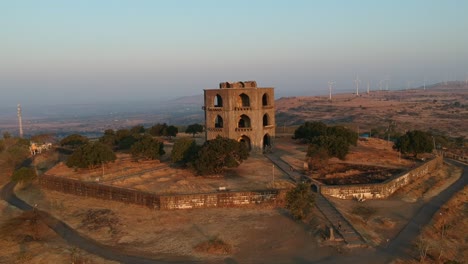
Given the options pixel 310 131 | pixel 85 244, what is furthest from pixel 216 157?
pixel 310 131

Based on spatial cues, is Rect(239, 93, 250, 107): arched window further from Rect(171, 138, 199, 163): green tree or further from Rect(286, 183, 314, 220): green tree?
Rect(286, 183, 314, 220): green tree

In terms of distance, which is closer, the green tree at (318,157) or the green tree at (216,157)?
the green tree at (216,157)

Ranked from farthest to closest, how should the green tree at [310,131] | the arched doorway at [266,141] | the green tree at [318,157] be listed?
the green tree at [310,131] < the arched doorway at [266,141] < the green tree at [318,157]

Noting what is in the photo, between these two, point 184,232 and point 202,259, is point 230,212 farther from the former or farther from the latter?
point 202,259

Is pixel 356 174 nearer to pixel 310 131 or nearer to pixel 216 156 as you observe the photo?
pixel 216 156

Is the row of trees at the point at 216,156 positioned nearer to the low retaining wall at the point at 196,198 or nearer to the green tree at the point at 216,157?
the green tree at the point at 216,157

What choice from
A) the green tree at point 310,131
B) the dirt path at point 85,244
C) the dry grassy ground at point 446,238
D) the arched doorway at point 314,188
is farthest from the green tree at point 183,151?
the dry grassy ground at point 446,238
